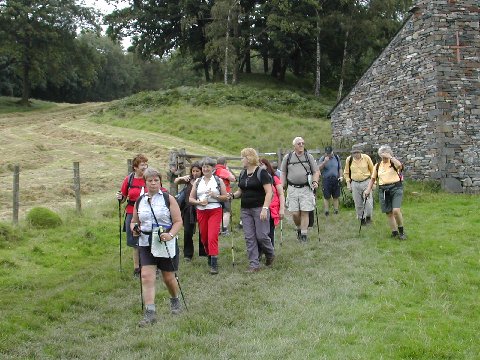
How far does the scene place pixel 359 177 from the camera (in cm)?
1262

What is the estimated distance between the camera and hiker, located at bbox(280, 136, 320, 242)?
1070 cm

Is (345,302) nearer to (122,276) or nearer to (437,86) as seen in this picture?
(122,276)

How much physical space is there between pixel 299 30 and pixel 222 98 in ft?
24.4

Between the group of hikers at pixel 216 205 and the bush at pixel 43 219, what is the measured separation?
373cm

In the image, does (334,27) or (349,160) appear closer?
(349,160)

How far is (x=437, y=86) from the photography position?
17812mm

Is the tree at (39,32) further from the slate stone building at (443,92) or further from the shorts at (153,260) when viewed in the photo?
the shorts at (153,260)

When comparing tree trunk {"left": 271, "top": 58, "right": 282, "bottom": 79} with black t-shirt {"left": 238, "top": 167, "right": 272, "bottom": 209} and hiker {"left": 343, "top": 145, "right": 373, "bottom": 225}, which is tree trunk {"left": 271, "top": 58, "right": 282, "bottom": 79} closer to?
hiker {"left": 343, "top": 145, "right": 373, "bottom": 225}

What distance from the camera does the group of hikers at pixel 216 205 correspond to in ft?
22.2

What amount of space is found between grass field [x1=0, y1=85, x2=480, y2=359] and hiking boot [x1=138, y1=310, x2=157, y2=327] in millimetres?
175

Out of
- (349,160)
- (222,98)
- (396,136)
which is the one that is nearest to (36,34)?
(222,98)

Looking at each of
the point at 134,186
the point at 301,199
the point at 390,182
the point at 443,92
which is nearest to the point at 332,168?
the point at 390,182

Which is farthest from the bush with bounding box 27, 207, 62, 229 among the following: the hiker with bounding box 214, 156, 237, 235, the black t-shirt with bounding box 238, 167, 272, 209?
the black t-shirt with bounding box 238, 167, 272, 209

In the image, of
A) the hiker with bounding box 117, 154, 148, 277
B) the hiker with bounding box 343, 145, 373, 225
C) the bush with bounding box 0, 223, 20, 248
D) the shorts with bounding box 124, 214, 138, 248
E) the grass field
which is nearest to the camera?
the grass field
